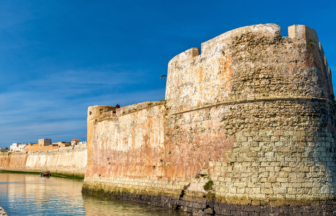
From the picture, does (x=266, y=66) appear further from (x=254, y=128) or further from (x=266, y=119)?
(x=254, y=128)

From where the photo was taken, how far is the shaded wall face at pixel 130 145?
13227 mm

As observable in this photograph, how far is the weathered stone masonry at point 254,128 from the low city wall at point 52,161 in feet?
70.7

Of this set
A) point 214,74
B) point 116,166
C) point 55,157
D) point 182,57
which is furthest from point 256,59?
point 55,157

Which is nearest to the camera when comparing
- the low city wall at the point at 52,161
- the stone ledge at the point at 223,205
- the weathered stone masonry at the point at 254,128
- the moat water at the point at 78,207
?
the stone ledge at the point at 223,205

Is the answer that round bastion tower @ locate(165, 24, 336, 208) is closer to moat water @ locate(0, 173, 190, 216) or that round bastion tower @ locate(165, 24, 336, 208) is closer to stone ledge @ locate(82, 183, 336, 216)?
stone ledge @ locate(82, 183, 336, 216)

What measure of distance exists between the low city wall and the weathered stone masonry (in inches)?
848

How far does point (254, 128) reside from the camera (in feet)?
30.8

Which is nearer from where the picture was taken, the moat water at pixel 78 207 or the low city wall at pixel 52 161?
the moat water at pixel 78 207

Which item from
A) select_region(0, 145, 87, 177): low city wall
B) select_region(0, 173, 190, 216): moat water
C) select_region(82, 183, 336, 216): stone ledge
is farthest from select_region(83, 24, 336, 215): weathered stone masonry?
select_region(0, 145, 87, 177): low city wall

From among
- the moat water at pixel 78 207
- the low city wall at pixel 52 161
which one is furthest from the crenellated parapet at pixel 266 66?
the low city wall at pixel 52 161

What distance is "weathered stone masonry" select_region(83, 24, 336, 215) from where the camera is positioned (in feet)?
29.2

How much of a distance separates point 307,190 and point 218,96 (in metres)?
3.71

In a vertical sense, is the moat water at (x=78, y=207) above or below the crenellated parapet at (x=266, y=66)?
below

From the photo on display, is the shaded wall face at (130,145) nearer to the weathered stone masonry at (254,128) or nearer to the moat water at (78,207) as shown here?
the weathered stone masonry at (254,128)
